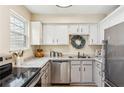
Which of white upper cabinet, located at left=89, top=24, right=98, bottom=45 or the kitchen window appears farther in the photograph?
white upper cabinet, located at left=89, top=24, right=98, bottom=45

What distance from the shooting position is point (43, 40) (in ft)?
16.9

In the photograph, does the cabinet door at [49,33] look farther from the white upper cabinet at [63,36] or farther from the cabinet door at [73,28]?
the cabinet door at [73,28]

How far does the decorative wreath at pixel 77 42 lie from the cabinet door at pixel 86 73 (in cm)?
86

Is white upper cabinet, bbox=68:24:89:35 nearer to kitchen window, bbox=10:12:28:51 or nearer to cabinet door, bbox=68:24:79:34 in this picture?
cabinet door, bbox=68:24:79:34

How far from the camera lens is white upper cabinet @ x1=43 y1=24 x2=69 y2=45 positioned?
5.09m

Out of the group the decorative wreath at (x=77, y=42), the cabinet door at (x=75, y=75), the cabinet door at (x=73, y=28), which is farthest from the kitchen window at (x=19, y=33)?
the decorative wreath at (x=77, y=42)

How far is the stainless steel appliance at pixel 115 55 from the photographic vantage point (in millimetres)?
1855

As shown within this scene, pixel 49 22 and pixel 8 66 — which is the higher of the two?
pixel 49 22

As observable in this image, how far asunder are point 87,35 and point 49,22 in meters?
1.29

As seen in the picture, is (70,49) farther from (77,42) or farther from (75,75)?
(75,75)

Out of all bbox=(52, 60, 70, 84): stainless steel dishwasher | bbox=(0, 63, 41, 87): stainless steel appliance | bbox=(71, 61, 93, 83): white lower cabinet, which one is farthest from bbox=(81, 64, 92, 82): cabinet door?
bbox=(0, 63, 41, 87): stainless steel appliance

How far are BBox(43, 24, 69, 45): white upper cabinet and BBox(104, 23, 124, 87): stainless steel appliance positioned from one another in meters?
→ 2.67
